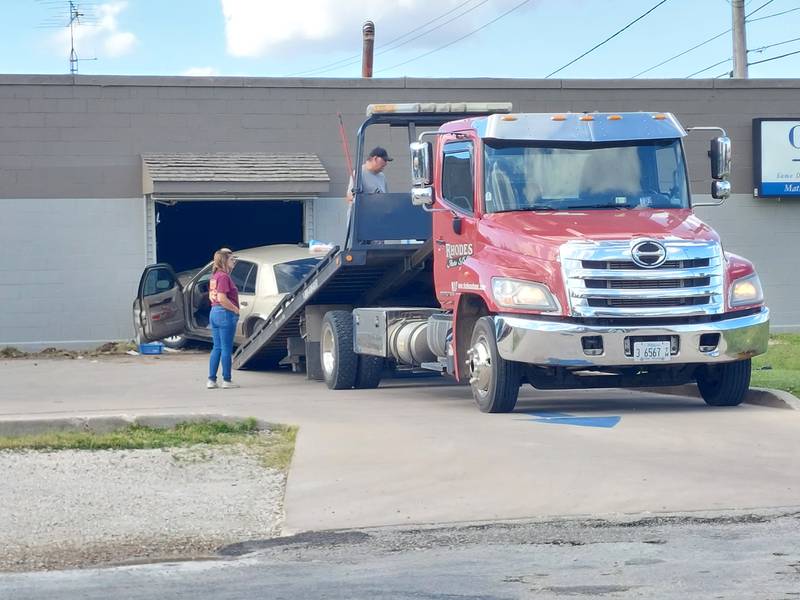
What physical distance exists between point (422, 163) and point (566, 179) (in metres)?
1.38

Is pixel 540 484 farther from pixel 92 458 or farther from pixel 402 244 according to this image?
pixel 402 244

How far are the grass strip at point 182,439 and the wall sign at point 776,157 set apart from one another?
A: 14815mm

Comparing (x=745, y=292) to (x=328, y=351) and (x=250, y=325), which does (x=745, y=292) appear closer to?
(x=328, y=351)

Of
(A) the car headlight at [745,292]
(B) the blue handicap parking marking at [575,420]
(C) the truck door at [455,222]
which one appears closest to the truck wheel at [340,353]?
(C) the truck door at [455,222]

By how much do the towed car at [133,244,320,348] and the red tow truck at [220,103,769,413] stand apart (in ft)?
13.0

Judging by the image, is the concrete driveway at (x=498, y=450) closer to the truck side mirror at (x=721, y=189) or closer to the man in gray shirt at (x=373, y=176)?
the truck side mirror at (x=721, y=189)

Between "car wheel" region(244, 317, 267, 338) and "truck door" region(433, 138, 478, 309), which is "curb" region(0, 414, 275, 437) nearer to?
"truck door" region(433, 138, 478, 309)

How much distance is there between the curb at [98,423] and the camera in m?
11.2

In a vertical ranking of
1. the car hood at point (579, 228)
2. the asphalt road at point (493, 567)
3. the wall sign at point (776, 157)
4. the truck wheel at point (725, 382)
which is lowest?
the asphalt road at point (493, 567)

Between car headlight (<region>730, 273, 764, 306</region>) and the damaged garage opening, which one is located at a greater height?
the damaged garage opening

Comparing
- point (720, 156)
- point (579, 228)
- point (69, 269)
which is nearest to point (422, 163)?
point (579, 228)

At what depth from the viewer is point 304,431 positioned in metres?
10.8


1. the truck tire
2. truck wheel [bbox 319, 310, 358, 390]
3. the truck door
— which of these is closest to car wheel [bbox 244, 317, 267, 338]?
truck wheel [bbox 319, 310, 358, 390]

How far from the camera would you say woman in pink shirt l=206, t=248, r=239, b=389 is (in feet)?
50.9
